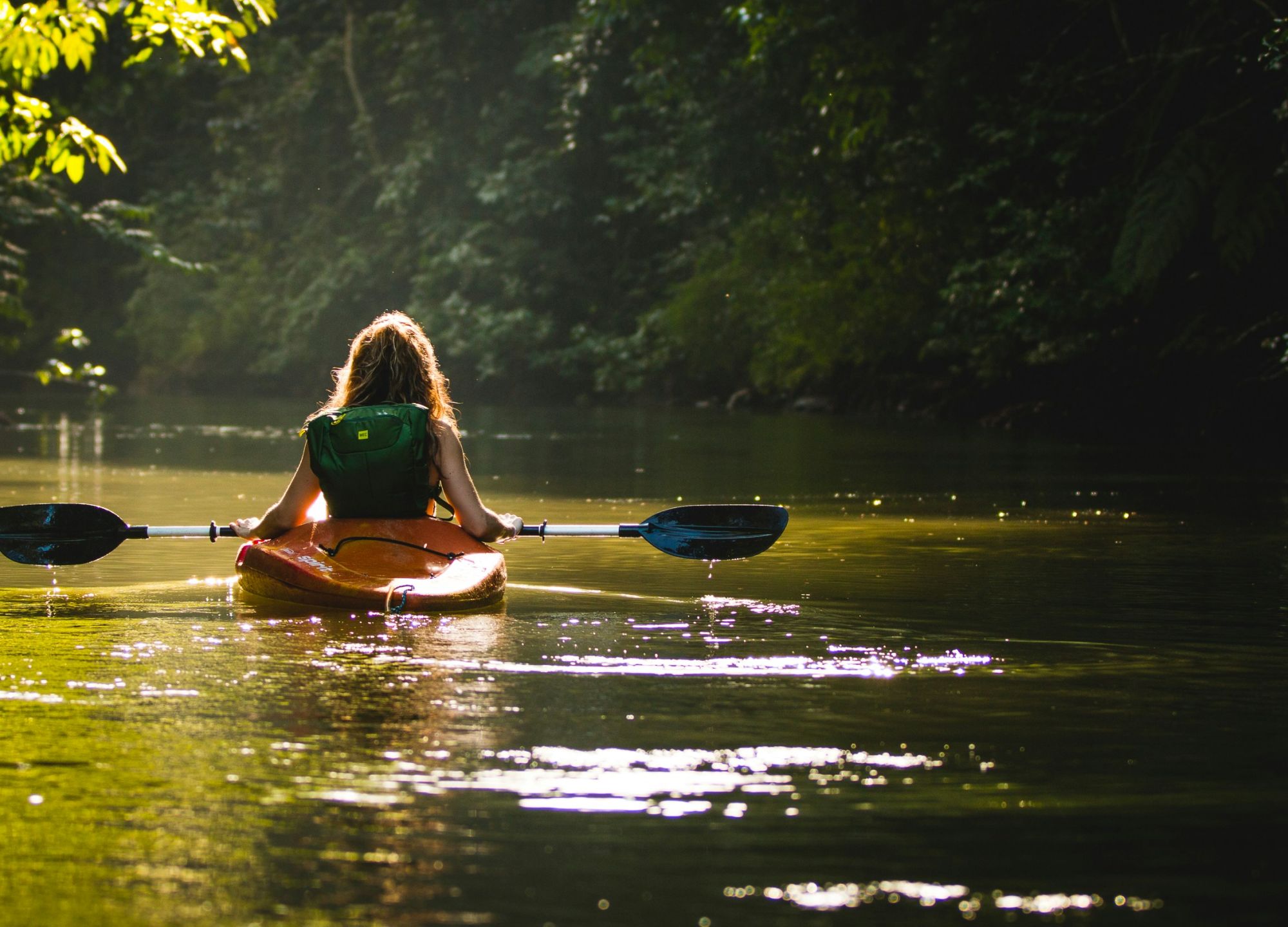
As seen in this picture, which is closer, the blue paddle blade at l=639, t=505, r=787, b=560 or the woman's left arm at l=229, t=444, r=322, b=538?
the woman's left arm at l=229, t=444, r=322, b=538

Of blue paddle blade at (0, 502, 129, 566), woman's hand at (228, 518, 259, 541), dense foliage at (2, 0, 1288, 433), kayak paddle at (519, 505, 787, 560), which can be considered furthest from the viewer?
dense foliage at (2, 0, 1288, 433)

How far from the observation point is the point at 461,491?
7.70m

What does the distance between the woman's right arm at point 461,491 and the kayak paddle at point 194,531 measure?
0.32 meters

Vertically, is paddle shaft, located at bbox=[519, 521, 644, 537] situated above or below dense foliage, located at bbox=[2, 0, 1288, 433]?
below

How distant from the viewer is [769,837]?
3.89 meters

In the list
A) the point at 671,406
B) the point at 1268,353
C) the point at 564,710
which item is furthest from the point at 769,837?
the point at 671,406

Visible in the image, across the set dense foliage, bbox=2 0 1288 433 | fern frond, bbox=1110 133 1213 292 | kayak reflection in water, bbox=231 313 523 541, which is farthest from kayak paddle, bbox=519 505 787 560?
fern frond, bbox=1110 133 1213 292

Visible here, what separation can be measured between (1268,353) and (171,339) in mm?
41754

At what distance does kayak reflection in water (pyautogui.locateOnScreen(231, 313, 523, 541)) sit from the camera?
7574mm

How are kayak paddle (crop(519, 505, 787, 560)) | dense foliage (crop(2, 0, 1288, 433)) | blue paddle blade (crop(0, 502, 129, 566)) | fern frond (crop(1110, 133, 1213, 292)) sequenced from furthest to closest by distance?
dense foliage (crop(2, 0, 1288, 433)), fern frond (crop(1110, 133, 1213, 292)), kayak paddle (crop(519, 505, 787, 560)), blue paddle blade (crop(0, 502, 129, 566))

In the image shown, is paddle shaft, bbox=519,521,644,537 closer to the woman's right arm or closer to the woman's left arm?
the woman's right arm

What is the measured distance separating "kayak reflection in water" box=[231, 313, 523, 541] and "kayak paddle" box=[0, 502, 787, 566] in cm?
52

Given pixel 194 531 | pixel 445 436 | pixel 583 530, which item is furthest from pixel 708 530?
pixel 194 531

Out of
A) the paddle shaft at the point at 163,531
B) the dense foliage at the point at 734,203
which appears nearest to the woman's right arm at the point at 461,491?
the paddle shaft at the point at 163,531
